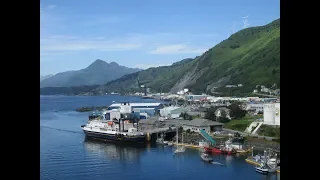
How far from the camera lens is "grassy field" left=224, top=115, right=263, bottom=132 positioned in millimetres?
5500

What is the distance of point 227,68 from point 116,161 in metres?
2.38

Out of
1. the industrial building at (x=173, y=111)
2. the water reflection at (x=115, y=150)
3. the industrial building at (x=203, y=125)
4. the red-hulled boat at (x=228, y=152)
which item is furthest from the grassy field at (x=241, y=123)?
the water reflection at (x=115, y=150)

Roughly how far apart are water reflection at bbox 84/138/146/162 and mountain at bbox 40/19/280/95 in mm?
1158

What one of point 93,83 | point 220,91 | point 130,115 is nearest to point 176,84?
point 220,91

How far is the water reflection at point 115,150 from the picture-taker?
620 centimetres

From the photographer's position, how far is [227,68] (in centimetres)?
602

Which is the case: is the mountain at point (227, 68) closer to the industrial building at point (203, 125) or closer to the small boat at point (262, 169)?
the industrial building at point (203, 125)

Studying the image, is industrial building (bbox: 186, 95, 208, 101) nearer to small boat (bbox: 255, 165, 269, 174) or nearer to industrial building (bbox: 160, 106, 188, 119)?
industrial building (bbox: 160, 106, 188, 119)

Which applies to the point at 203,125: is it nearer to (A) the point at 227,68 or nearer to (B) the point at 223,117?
(B) the point at 223,117

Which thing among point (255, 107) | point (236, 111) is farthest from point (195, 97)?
point (255, 107)

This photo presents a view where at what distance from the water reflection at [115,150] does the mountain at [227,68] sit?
1158 millimetres
